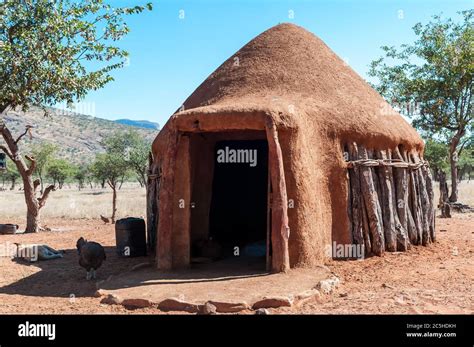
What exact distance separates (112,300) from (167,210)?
2.00 metres

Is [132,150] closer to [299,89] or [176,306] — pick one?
[299,89]

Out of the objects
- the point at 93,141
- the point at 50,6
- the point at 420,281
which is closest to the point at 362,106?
the point at 420,281

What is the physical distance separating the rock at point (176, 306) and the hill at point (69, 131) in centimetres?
6115

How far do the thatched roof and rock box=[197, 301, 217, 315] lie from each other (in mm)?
3309

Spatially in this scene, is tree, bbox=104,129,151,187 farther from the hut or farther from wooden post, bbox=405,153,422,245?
wooden post, bbox=405,153,422,245

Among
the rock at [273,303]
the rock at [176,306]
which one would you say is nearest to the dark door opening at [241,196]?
the rock at [176,306]

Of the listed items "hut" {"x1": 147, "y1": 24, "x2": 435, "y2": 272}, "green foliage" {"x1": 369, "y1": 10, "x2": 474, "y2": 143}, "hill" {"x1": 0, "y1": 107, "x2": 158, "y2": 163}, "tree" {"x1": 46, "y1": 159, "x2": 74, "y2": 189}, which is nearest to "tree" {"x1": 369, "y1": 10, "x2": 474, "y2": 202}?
"green foliage" {"x1": 369, "y1": 10, "x2": 474, "y2": 143}

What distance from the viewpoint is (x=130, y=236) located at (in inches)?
396

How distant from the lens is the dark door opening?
37.2 feet

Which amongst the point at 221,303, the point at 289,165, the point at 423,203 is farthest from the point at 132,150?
the point at 221,303

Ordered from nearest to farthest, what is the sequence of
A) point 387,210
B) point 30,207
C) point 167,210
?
1. point 167,210
2. point 387,210
3. point 30,207

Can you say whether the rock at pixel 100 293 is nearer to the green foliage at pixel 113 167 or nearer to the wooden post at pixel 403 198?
the wooden post at pixel 403 198

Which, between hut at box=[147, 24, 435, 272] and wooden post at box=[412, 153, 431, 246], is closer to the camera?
hut at box=[147, 24, 435, 272]
